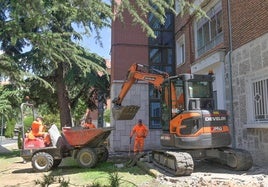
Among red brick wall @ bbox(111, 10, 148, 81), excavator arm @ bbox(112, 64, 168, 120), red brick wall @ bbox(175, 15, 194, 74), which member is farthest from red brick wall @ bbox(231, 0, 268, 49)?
red brick wall @ bbox(111, 10, 148, 81)

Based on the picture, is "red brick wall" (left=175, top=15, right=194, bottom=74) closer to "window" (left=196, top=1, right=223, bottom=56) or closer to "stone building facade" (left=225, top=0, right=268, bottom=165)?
"window" (left=196, top=1, right=223, bottom=56)

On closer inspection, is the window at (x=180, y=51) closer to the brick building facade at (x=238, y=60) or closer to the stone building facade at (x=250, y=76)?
the brick building facade at (x=238, y=60)

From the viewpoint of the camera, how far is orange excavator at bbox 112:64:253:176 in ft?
37.7

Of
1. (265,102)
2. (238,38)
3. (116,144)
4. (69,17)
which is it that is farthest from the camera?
(116,144)

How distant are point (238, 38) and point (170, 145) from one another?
5170 millimetres

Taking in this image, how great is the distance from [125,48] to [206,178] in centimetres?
1333

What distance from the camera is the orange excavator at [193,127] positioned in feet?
37.7

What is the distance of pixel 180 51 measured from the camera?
22719 millimetres

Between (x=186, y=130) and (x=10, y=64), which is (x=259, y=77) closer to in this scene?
(x=186, y=130)

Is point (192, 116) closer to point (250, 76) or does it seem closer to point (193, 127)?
point (193, 127)

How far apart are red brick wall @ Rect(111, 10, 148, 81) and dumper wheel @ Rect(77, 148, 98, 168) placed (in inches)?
329

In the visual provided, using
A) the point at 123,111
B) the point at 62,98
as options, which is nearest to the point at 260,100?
the point at 123,111

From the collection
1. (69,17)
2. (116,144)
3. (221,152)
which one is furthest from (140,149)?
(69,17)

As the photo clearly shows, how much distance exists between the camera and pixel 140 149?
17547mm
